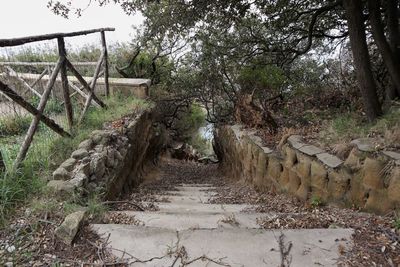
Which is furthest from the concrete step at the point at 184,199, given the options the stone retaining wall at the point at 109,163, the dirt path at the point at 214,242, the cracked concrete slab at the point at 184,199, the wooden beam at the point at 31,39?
the wooden beam at the point at 31,39

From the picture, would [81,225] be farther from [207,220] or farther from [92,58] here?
[92,58]

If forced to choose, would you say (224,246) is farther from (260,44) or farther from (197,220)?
(260,44)

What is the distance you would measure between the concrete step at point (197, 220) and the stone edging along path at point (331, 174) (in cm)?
88

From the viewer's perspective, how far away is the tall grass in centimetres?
294

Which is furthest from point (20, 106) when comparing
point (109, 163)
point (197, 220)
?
point (197, 220)

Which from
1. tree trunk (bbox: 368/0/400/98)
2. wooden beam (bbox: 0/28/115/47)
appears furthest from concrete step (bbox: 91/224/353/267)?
tree trunk (bbox: 368/0/400/98)

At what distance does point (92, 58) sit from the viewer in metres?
8.74

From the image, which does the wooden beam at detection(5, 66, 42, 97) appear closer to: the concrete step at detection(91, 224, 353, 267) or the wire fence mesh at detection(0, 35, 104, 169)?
the wire fence mesh at detection(0, 35, 104, 169)

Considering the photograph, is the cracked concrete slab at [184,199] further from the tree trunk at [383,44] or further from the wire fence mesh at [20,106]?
the tree trunk at [383,44]

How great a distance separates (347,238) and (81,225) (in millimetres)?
2014

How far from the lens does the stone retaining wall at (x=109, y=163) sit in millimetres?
3480

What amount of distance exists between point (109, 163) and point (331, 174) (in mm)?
2855

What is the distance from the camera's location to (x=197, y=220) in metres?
3.11

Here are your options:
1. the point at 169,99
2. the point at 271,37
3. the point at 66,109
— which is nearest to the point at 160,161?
the point at 169,99
